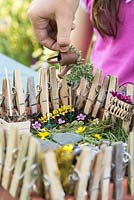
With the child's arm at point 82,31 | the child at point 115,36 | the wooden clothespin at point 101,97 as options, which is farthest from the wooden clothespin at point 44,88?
the child's arm at point 82,31

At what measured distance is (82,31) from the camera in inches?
65.1

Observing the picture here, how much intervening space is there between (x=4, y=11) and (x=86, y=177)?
271 centimetres

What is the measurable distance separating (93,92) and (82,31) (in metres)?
0.53

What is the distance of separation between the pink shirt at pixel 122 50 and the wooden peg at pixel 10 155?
0.67 meters

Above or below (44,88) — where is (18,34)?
below

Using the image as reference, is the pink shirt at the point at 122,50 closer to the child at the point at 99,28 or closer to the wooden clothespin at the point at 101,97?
the child at the point at 99,28

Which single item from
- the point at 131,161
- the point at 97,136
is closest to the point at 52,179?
the point at 131,161

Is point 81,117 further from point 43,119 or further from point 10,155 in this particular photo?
point 10,155

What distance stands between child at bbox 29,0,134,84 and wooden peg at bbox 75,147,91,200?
38 centimetres

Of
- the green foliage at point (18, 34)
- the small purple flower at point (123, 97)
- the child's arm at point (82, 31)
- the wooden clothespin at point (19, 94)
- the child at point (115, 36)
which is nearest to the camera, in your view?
the small purple flower at point (123, 97)

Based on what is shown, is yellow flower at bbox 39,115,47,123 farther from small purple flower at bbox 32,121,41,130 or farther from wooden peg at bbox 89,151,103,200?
wooden peg at bbox 89,151,103,200

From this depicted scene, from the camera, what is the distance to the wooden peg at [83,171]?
0.75 meters

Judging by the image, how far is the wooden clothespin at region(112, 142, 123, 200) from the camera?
2.58ft

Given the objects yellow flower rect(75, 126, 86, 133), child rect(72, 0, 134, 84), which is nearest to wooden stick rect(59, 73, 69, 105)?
yellow flower rect(75, 126, 86, 133)
